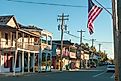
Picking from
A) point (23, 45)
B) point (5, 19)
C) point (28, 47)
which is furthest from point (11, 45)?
point (28, 47)

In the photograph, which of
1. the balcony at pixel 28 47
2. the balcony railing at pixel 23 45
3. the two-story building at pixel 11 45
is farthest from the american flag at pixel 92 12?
the balcony at pixel 28 47

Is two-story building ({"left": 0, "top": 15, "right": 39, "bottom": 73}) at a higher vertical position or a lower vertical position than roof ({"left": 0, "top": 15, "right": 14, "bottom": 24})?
lower

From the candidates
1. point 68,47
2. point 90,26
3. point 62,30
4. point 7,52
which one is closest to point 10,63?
point 7,52

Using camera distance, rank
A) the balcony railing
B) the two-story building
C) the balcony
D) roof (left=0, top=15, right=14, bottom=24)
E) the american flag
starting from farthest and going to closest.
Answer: the balcony
roof (left=0, top=15, right=14, bottom=24)
the balcony railing
the two-story building
the american flag

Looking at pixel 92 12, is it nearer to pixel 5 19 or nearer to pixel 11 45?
pixel 5 19

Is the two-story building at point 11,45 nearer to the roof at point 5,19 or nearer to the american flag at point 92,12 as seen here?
the roof at point 5,19

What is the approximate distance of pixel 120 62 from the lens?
8977 mm

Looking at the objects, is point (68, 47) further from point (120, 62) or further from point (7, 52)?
point (120, 62)

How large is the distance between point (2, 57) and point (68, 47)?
49.8 meters

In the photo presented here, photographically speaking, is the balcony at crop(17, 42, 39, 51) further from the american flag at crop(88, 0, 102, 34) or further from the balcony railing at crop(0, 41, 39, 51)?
the american flag at crop(88, 0, 102, 34)

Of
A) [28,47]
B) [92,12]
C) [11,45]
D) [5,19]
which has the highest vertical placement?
[5,19]

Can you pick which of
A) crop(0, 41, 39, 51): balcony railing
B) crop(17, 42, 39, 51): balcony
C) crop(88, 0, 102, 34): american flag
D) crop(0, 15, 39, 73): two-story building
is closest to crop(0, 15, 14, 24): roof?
crop(0, 15, 39, 73): two-story building

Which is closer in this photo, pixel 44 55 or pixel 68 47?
pixel 44 55

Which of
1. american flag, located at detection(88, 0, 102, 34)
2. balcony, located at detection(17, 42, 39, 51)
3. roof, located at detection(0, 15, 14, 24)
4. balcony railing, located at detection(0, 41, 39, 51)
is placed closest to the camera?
american flag, located at detection(88, 0, 102, 34)
